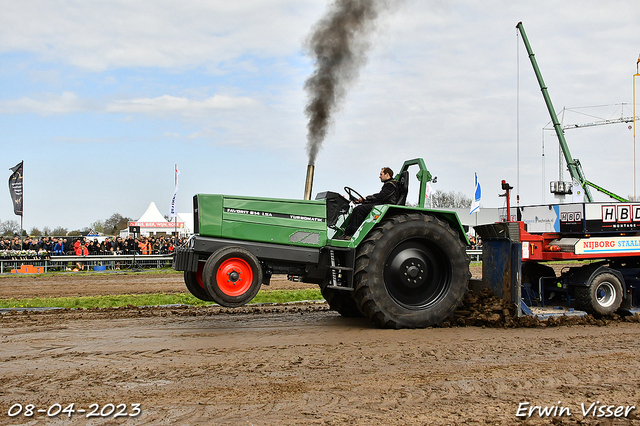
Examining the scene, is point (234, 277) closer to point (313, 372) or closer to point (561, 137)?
point (313, 372)

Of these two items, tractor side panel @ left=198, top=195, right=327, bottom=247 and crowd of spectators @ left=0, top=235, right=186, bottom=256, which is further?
crowd of spectators @ left=0, top=235, right=186, bottom=256

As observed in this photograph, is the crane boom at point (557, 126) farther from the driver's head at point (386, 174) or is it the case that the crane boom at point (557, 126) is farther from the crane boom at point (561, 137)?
the driver's head at point (386, 174)

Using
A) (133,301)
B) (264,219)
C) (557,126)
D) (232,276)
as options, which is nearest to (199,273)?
(232,276)

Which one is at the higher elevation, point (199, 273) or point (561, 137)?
point (561, 137)

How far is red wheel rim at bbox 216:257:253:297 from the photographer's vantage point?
6.43m

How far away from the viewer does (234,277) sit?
6477 millimetres

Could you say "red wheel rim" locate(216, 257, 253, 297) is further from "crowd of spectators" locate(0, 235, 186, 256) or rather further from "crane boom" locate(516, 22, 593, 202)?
"crane boom" locate(516, 22, 593, 202)

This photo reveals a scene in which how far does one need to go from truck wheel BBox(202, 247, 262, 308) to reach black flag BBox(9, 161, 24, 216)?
66.7 ft

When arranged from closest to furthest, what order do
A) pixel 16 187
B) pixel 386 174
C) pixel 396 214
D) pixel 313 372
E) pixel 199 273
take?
pixel 313 372
pixel 199 273
pixel 396 214
pixel 386 174
pixel 16 187

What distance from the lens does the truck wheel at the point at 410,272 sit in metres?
6.81

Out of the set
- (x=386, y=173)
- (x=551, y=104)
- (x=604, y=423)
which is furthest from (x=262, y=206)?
(x=551, y=104)

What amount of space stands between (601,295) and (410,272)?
126 inches

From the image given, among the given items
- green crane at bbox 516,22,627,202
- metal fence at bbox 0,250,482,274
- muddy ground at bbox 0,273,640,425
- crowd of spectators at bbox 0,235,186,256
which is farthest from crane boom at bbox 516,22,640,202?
muddy ground at bbox 0,273,640,425

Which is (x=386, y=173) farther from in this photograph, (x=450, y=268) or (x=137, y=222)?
(x=137, y=222)
